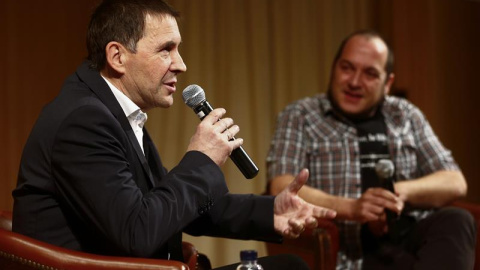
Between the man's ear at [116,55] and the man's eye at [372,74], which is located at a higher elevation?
the man's ear at [116,55]

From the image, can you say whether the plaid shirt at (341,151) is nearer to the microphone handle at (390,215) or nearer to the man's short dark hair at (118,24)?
the microphone handle at (390,215)

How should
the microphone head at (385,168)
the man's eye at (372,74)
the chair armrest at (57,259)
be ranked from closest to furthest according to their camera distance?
1. the chair armrest at (57,259)
2. the microphone head at (385,168)
3. the man's eye at (372,74)

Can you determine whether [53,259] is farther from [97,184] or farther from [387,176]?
[387,176]

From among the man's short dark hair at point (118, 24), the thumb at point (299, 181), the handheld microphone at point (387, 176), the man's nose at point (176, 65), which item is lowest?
the handheld microphone at point (387, 176)

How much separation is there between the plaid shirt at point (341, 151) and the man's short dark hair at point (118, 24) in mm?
1232

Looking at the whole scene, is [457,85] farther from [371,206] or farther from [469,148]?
[371,206]

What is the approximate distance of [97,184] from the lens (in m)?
1.58

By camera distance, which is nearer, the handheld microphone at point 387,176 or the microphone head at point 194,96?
the microphone head at point 194,96

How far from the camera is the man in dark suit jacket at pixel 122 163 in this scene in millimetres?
1590

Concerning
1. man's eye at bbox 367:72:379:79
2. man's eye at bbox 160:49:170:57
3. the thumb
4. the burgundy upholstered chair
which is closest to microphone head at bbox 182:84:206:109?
man's eye at bbox 160:49:170:57

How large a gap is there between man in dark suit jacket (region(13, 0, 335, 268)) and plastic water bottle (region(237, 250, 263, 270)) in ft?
0.52

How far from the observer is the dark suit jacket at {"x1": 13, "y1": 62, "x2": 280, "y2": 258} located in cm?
158

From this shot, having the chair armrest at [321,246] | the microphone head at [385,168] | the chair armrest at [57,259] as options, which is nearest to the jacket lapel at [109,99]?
the chair armrest at [57,259]

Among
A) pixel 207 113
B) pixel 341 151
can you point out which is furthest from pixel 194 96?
pixel 341 151
